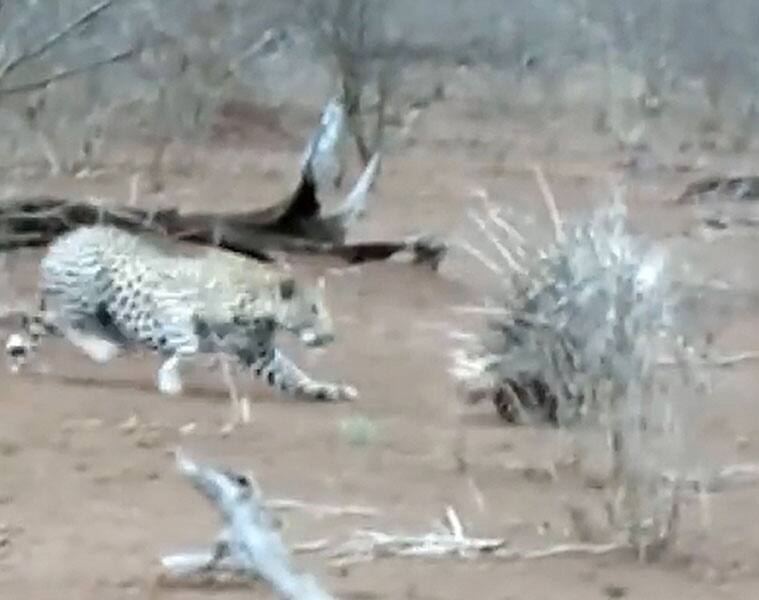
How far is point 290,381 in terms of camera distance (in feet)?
30.3

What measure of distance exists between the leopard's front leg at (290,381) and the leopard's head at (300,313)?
0.18 m

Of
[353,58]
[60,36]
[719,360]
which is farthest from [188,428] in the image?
[353,58]

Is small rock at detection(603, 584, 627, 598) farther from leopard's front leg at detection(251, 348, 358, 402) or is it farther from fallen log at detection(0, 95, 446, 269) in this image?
fallen log at detection(0, 95, 446, 269)

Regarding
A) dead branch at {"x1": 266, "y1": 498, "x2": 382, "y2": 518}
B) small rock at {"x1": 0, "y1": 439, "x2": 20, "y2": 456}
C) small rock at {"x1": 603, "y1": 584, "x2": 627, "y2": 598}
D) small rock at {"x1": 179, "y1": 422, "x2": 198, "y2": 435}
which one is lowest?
small rock at {"x1": 179, "y1": 422, "x2": 198, "y2": 435}

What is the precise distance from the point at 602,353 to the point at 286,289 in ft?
7.54

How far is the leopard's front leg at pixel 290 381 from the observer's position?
918cm

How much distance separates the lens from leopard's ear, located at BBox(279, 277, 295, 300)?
902 centimetres

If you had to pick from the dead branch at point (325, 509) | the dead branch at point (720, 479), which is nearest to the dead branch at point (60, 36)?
the dead branch at point (325, 509)

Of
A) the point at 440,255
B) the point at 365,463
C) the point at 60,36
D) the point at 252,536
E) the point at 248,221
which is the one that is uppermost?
the point at 60,36

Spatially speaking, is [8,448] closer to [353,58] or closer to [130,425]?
[130,425]

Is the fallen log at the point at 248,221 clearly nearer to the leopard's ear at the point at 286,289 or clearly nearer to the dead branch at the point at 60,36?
the dead branch at the point at 60,36

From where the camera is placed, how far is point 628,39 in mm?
25281

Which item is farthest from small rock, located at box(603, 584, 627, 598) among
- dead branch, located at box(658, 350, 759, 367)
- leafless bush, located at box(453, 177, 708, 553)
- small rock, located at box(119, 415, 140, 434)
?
small rock, located at box(119, 415, 140, 434)

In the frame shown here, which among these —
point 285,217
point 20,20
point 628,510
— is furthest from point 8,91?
point 628,510
